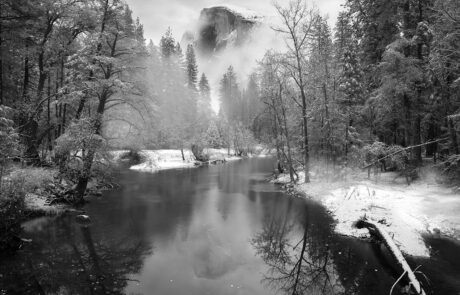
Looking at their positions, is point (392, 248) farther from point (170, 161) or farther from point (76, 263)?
point (170, 161)

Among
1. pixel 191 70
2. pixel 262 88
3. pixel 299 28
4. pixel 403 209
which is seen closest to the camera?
pixel 403 209

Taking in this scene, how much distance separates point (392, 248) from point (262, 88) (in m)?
23.1

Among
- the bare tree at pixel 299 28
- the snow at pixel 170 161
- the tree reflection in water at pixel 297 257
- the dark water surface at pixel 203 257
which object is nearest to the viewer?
the dark water surface at pixel 203 257

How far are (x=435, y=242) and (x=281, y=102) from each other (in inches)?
742

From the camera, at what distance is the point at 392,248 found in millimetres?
9828

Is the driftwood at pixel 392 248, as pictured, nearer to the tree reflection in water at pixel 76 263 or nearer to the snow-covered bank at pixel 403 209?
the snow-covered bank at pixel 403 209

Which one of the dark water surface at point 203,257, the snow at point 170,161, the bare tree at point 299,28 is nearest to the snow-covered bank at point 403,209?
the dark water surface at point 203,257

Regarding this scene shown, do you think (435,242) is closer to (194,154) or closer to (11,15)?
(11,15)

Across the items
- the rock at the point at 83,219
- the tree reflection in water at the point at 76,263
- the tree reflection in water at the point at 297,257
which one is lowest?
the tree reflection in water at the point at 297,257

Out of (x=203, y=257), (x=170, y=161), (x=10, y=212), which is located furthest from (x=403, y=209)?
(x=170, y=161)

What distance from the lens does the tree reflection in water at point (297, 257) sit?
30.1ft

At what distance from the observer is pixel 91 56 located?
17875mm

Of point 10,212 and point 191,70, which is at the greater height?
point 191,70

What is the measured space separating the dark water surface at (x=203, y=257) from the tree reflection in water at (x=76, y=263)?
3 centimetres
